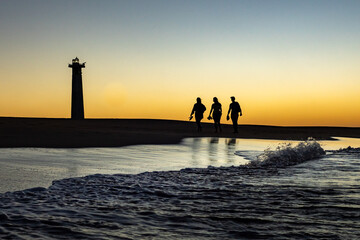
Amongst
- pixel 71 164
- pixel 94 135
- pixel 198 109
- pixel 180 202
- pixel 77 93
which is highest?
pixel 77 93

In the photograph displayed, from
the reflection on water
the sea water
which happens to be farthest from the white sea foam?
the sea water

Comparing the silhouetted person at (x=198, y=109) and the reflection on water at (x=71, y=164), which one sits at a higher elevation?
the silhouetted person at (x=198, y=109)

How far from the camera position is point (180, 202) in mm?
4609

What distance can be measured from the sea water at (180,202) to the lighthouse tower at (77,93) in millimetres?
43633

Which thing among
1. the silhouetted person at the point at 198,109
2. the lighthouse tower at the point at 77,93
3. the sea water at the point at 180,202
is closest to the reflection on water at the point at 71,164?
the sea water at the point at 180,202

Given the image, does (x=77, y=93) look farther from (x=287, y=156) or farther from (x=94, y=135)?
(x=287, y=156)

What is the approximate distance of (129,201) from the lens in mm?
4621

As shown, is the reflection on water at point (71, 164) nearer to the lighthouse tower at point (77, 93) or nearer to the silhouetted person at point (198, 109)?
the silhouetted person at point (198, 109)

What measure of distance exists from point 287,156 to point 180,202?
5.79 meters

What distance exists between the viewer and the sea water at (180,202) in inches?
135

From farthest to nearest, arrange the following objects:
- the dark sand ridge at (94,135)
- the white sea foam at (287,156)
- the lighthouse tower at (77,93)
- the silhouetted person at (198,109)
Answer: the lighthouse tower at (77,93) < the silhouetted person at (198,109) < the dark sand ridge at (94,135) < the white sea foam at (287,156)

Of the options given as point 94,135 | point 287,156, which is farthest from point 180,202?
point 94,135

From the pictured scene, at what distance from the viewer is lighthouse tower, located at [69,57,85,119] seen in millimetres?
50375

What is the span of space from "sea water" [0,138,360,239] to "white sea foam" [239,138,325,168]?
0.70m
